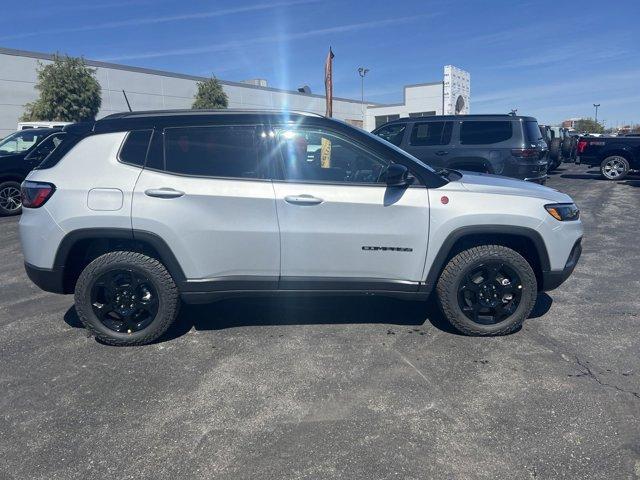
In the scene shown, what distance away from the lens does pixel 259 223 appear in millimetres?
3580

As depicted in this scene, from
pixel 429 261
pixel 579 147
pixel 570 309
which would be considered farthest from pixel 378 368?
pixel 579 147

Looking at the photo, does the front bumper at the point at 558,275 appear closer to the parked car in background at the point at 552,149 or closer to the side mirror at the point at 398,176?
the side mirror at the point at 398,176

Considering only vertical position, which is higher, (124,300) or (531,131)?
(531,131)

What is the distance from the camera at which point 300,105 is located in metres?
39.1

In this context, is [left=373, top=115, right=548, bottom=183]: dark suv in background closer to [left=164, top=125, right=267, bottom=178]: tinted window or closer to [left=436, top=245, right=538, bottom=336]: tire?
[left=436, top=245, right=538, bottom=336]: tire

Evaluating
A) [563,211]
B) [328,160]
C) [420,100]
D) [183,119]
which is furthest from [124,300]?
[420,100]

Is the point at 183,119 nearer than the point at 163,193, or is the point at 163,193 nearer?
the point at 163,193

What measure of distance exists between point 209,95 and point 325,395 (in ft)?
97.8

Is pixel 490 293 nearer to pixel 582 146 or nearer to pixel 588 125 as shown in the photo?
pixel 582 146

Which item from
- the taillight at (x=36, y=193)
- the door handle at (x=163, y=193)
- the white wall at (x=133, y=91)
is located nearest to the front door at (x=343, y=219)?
the door handle at (x=163, y=193)

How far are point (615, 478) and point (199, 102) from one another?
30.9m

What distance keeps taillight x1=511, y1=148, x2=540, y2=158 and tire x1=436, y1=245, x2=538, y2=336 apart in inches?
217

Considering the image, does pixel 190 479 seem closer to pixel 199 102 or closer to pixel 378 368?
pixel 378 368

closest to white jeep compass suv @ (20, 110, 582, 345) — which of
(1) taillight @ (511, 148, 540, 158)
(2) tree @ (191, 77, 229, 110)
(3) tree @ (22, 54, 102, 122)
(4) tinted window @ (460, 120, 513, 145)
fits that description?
(1) taillight @ (511, 148, 540, 158)
